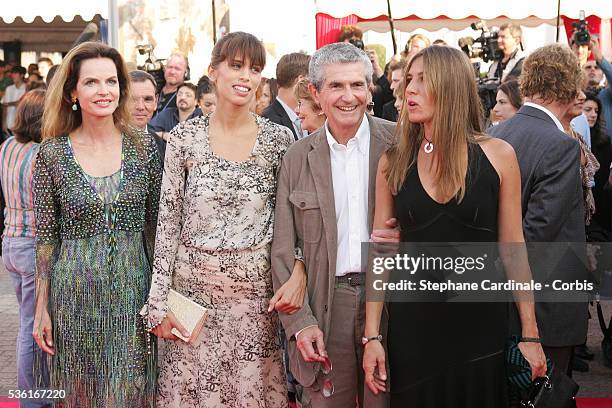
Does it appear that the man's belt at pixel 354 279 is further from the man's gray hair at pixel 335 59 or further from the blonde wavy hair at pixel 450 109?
the man's gray hair at pixel 335 59

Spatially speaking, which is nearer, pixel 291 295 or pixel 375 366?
pixel 375 366

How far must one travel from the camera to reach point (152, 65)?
9.21 m

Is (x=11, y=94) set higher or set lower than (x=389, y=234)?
higher

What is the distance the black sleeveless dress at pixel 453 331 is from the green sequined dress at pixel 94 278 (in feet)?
4.13

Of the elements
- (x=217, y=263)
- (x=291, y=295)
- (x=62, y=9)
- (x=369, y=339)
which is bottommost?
(x=369, y=339)

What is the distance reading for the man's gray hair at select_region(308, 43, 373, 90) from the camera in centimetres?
352

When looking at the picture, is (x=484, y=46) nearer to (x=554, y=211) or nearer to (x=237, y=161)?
(x=554, y=211)

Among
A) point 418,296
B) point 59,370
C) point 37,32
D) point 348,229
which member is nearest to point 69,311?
point 59,370

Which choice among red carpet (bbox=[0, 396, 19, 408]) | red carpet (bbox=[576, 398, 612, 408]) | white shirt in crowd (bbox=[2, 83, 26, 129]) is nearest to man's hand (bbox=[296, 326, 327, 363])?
red carpet (bbox=[576, 398, 612, 408])

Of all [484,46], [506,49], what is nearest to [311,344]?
[506,49]

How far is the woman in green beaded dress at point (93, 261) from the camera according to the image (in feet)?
12.4

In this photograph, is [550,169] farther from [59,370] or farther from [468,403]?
[59,370]

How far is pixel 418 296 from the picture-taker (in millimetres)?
3254

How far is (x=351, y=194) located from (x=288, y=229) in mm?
299
